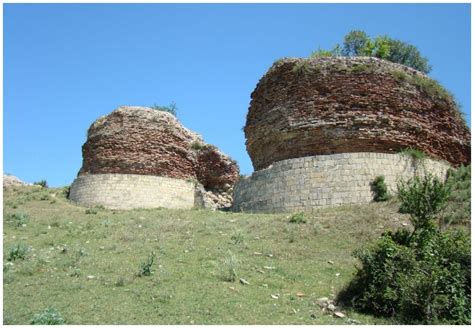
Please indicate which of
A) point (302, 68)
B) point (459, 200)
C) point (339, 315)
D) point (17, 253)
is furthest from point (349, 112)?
point (17, 253)

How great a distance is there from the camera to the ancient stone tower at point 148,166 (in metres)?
21.0

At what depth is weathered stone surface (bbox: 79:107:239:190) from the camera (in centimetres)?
2175

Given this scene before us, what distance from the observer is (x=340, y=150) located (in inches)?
589

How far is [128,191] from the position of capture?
20.8 meters

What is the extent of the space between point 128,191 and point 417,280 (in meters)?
16.0

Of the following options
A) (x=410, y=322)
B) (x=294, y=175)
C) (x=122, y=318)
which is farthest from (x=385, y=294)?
(x=294, y=175)

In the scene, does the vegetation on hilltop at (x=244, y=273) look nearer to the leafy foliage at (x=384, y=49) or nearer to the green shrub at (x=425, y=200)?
the green shrub at (x=425, y=200)

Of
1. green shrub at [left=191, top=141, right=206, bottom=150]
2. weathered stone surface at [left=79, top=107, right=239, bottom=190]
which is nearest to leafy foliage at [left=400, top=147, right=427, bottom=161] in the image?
weathered stone surface at [left=79, top=107, right=239, bottom=190]

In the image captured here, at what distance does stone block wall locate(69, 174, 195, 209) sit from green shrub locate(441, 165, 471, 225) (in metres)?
11.8

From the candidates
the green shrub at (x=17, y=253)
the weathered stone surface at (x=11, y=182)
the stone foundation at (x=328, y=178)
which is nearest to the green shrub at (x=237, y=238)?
the stone foundation at (x=328, y=178)

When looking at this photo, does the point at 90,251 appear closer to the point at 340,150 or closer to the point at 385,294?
the point at 385,294

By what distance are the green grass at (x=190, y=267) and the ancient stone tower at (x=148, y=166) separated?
256 inches

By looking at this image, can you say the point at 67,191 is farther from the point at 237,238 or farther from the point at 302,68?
the point at 237,238

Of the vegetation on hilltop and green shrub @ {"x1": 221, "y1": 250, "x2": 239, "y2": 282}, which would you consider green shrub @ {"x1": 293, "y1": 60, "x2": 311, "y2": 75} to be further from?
green shrub @ {"x1": 221, "y1": 250, "x2": 239, "y2": 282}
